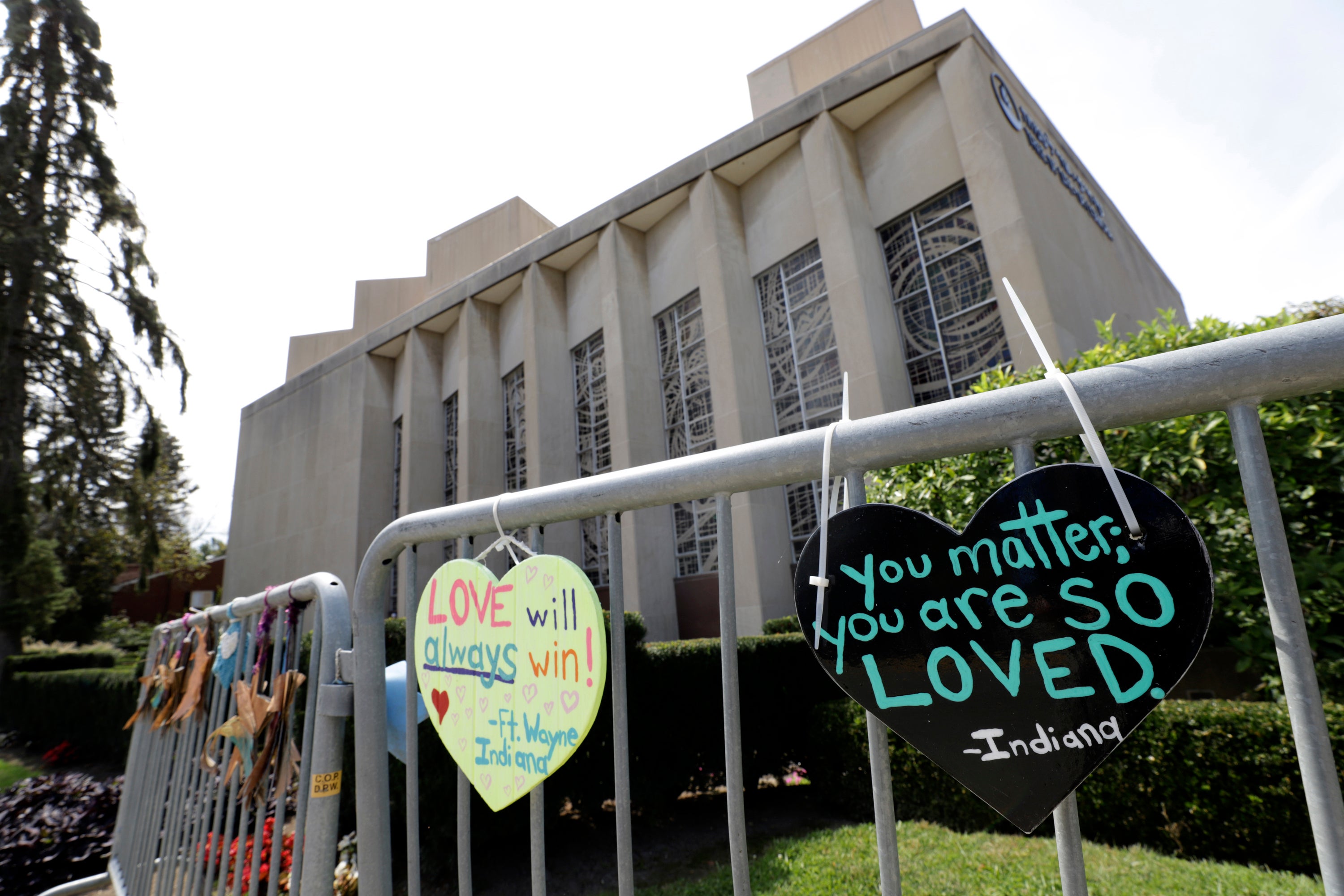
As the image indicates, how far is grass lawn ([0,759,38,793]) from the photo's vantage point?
9.29 meters

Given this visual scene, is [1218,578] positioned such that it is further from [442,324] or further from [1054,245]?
[442,324]

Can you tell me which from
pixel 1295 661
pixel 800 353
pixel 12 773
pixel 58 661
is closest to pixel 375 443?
pixel 58 661

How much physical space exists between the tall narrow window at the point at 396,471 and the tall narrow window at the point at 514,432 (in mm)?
4199

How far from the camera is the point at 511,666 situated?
1229 millimetres

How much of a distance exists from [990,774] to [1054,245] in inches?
468

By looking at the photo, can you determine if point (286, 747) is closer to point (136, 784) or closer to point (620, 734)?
point (620, 734)

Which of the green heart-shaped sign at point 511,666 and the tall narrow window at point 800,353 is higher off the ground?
the tall narrow window at point 800,353

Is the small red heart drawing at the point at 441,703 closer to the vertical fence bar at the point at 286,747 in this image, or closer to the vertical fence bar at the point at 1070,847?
the vertical fence bar at the point at 286,747

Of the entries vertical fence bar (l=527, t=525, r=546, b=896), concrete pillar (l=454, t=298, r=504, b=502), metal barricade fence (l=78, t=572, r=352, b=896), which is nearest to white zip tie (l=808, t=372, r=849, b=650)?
vertical fence bar (l=527, t=525, r=546, b=896)

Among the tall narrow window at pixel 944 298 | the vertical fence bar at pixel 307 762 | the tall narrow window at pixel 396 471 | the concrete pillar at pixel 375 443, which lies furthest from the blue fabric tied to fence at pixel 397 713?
the concrete pillar at pixel 375 443

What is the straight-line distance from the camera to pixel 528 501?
131 cm

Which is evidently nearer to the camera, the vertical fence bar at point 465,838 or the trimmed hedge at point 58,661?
the vertical fence bar at point 465,838

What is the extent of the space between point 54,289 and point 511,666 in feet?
64.8

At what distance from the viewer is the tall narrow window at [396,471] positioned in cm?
2134
